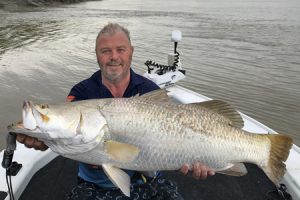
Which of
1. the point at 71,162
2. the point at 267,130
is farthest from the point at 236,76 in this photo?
the point at 71,162

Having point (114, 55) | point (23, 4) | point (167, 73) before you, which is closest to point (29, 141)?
point (114, 55)

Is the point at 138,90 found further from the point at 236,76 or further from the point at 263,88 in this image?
the point at 236,76

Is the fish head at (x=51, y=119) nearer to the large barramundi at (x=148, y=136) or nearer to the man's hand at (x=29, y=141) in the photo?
the large barramundi at (x=148, y=136)

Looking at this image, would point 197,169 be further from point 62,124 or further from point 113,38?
point 113,38

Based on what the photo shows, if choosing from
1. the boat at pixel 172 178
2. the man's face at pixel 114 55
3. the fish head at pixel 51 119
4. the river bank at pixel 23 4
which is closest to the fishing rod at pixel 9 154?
the fish head at pixel 51 119

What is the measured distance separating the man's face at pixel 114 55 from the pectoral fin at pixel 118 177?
41.8 inches

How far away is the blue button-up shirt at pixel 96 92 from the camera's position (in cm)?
336

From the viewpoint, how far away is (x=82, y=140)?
2604 millimetres

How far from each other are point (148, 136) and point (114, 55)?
42.3 inches

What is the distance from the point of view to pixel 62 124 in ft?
8.38

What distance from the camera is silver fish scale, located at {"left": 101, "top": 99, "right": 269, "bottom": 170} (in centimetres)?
271

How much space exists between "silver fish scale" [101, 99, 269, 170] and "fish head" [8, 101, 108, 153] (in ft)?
0.37

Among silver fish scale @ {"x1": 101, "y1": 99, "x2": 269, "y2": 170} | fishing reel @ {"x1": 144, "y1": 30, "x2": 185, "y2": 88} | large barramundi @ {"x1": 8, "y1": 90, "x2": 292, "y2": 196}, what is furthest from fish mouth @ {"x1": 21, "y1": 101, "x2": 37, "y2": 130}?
fishing reel @ {"x1": 144, "y1": 30, "x2": 185, "y2": 88}

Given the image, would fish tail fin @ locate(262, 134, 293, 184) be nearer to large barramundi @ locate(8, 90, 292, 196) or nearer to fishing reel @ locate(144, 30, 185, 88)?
large barramundi @ locate(8, 90, 292, 196)
